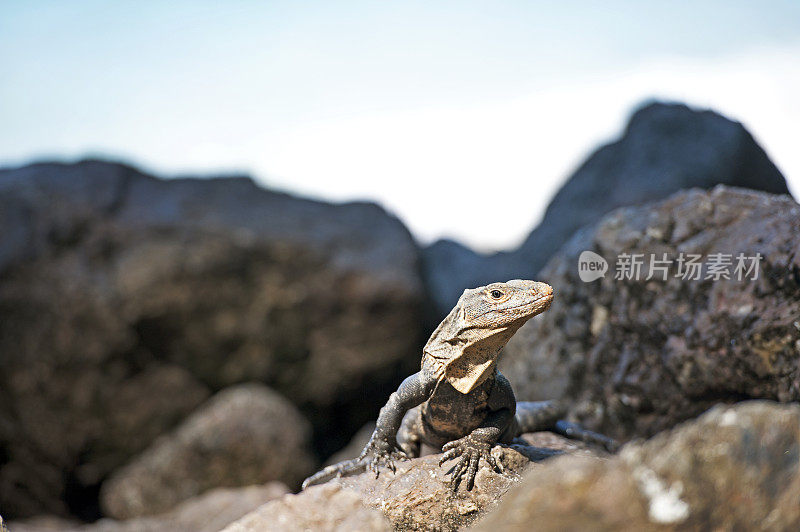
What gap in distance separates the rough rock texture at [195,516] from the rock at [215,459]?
0.54 ft

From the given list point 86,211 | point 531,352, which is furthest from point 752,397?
point 86,211

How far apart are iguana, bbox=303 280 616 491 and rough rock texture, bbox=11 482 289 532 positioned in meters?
4.32

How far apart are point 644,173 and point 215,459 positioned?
6.79 meters

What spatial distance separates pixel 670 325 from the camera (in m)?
5.53

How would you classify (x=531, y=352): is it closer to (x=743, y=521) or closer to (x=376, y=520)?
(x=376, y=520)

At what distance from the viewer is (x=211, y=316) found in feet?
31.0

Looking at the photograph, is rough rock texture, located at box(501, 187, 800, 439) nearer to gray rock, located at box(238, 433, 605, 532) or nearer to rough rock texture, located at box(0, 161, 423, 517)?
gray rock, located at box(238, 433, 605, 532)

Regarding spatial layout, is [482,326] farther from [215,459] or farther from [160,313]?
[160,313]

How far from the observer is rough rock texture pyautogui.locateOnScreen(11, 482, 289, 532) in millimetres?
7910

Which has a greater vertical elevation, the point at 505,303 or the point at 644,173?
the point at 644,173

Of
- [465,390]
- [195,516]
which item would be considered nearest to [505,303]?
[465,390]

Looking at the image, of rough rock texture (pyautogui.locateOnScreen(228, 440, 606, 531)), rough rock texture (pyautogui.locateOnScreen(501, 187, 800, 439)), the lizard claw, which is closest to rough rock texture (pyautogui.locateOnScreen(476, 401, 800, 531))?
rough rock texture (pyautogui.locateOnScreen(228, 440, 606, 531))

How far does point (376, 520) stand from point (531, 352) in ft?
13.0

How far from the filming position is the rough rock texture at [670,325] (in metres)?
4.77
